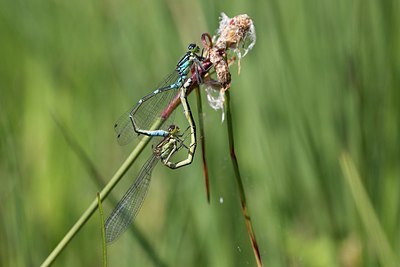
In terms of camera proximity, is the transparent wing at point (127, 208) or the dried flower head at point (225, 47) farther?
the transparent wing at point (127, 208)

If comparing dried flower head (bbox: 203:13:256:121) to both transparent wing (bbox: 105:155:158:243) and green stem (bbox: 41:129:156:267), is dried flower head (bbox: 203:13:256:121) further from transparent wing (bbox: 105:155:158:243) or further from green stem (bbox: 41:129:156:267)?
transparent wing (bbox: 105:155:158:243)

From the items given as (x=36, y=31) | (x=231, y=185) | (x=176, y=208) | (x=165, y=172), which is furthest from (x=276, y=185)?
(x=36, y=31)

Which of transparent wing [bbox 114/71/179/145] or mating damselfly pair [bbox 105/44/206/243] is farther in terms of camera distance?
transparent wing [bbox 114/71/179/145]

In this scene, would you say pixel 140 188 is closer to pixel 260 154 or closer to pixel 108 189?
pixel 108 189

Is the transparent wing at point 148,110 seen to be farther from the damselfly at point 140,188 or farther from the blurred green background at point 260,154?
the blurred green background at point 260,154

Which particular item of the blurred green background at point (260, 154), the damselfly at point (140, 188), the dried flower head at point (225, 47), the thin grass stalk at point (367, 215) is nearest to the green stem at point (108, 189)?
the dried flower head at point (225, 47)

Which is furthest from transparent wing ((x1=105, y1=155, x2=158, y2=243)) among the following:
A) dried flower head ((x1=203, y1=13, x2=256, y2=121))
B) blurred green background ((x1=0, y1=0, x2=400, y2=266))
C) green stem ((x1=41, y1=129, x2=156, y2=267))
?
dried flower head ((x1=203, y1=13, x2=256, y2=121))
